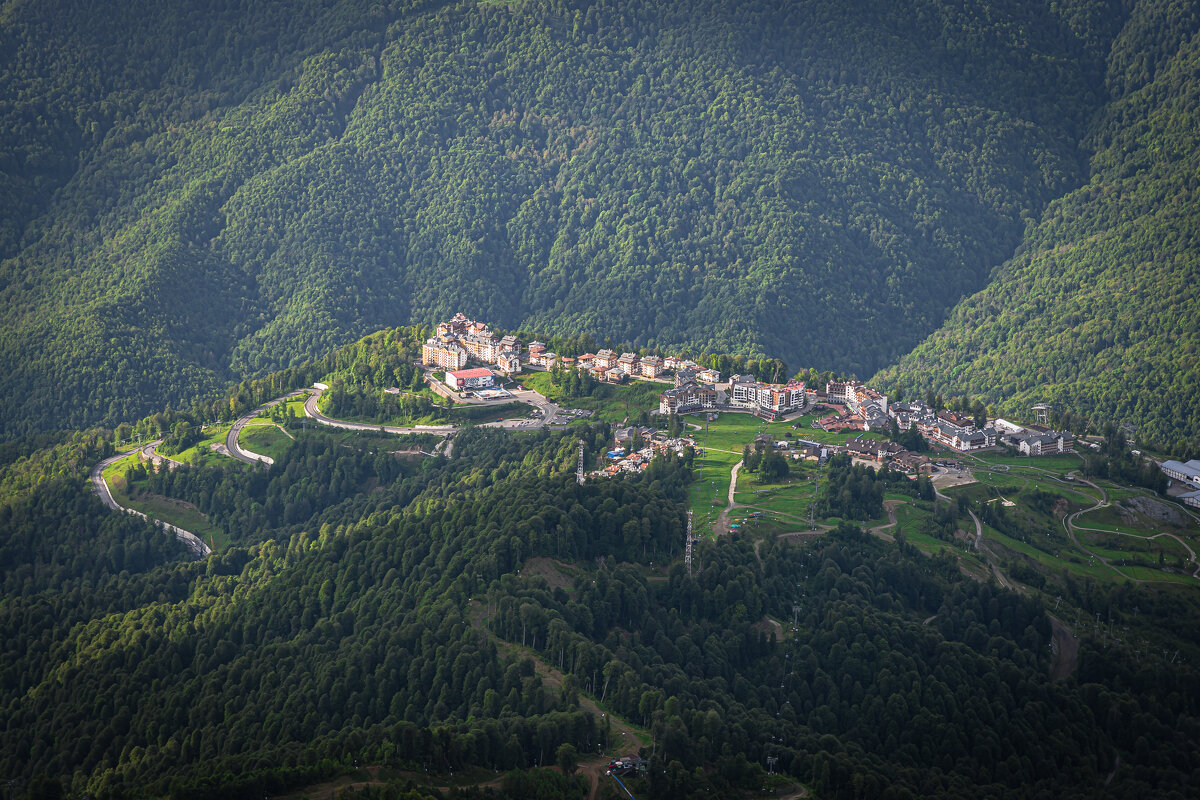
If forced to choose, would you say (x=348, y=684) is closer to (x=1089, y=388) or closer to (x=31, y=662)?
Result: (x=31, y=662)

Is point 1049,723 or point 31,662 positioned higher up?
point 1049,723

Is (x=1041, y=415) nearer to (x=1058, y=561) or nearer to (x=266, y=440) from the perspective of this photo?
(x=1058, y=561)

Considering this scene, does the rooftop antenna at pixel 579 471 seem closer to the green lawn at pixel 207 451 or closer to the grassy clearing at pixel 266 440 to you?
the grassy clearing at pixel 266 440

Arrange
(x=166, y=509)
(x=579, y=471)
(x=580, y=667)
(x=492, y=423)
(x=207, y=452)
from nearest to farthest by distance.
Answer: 1. (x=580, y=667)
2. (x=579, y=471)
3. (x=166, y=509)
4. (x=492, y=423)
5. (x=207, y=452)

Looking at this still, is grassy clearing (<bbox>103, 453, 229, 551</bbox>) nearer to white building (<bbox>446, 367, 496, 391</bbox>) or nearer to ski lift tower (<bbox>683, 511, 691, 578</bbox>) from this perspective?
white building (<bbox>446, 367, 496, 391</bbox>)

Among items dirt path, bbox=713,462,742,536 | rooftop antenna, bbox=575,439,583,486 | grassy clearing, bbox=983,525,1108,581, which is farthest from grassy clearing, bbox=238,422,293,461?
grassy clearing, bbox=983,525,1108,581

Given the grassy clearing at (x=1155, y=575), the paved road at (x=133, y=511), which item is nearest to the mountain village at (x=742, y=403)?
the grassy clearing at (x=1155, y=575)

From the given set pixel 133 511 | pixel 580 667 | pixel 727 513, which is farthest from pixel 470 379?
pixel 580 667

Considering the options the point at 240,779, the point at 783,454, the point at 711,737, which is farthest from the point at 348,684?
the point at 783,454
